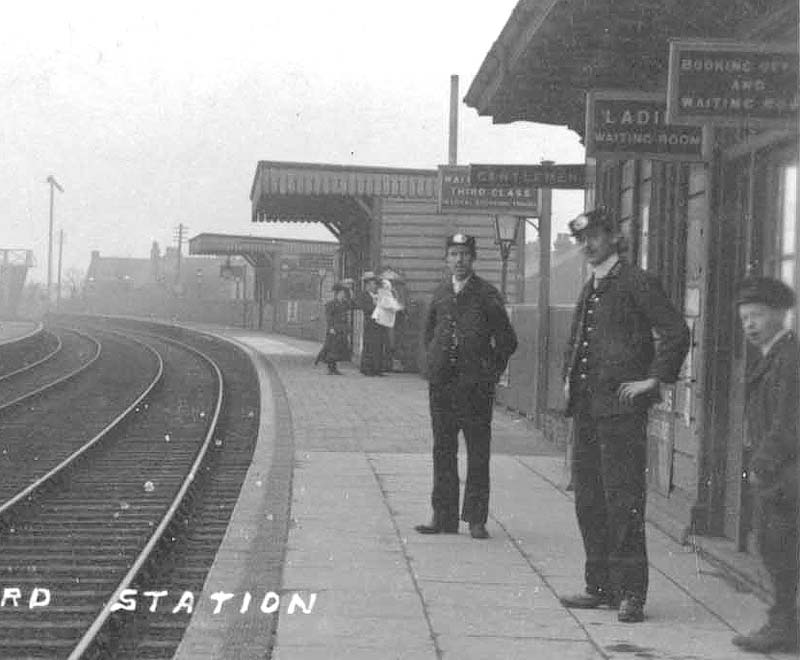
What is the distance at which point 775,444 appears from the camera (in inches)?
206

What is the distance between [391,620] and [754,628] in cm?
138

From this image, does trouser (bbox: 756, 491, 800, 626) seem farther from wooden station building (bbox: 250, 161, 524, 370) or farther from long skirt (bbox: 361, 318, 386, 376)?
wooden station building (bbox: 250, 161, 524, 370)

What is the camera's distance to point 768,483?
209 inches

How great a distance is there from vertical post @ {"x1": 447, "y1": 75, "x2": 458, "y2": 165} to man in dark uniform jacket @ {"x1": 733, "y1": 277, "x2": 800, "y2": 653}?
1964 centimetres

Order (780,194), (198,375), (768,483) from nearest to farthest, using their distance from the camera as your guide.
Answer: (768,483), (780,194), (198,375)

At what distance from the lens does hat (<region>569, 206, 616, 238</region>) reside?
6.24 metres

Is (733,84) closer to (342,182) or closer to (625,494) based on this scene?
(625,494)

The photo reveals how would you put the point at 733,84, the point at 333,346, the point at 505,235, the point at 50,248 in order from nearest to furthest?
the point at 733,84
the point at 505,235
the point at 333,346
the point at 50,248

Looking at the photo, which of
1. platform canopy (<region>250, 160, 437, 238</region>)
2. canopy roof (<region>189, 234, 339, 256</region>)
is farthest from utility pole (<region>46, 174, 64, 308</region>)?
platform canopy (<region>250, 160, 437, 238</region>)

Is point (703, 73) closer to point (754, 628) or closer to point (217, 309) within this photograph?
point (754, 628)

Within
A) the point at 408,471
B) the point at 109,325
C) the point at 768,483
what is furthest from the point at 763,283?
the point at 109,325

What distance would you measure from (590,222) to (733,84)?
802mm

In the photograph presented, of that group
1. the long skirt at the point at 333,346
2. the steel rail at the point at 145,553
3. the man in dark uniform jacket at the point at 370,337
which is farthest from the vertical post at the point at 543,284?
the long skirt at the point at 333,346

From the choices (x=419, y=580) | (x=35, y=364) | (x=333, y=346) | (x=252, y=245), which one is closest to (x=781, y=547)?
(x=419, y=580)
